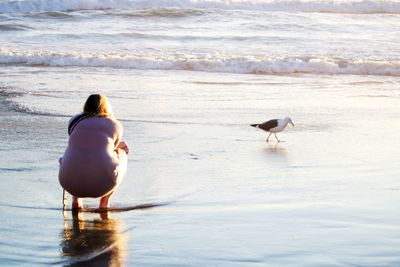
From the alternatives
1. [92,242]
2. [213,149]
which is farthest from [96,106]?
[213,149]

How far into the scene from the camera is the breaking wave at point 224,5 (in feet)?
118

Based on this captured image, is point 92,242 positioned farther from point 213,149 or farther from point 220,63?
point 220,63

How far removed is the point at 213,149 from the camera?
35.0ft

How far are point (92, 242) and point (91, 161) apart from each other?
3.13 ft

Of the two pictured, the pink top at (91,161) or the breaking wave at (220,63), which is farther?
the breaking wave at (220,63)

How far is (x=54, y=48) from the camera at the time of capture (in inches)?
942

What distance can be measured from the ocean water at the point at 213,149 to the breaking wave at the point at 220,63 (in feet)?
0.13

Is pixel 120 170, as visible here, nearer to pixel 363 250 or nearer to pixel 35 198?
pixel 35 198

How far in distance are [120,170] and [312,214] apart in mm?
1491

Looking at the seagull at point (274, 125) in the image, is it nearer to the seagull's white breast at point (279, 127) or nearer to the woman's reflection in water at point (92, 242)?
the seagull's white breast at point (279, 127)

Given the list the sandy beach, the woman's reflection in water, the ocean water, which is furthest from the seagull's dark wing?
the woman's reflection in water

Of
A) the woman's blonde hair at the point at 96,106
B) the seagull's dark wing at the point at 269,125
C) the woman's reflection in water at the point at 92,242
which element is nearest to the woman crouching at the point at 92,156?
the woman's blonde hair at the point at 96,106

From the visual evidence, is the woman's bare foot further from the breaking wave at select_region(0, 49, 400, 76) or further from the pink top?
the breaking wave at select_region(0, 49, 400, 76)

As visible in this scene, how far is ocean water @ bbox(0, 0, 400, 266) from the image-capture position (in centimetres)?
669
